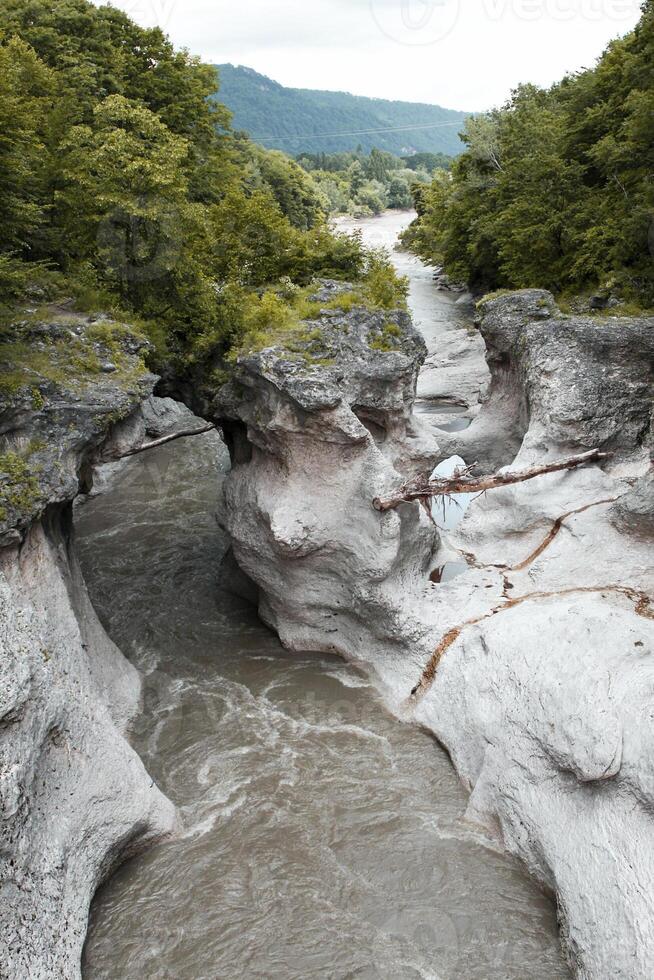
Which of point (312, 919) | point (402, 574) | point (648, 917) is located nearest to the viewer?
point (648, 917)

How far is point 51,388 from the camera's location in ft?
46.5

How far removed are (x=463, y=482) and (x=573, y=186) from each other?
59.0 feet

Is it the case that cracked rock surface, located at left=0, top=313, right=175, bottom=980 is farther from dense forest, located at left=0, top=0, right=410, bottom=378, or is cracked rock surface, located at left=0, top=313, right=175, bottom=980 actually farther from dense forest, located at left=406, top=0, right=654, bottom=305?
dense forest, located at left=406, top=0, right=654, bottom=305

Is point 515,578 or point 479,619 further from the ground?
point 515,578

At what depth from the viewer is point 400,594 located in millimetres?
16688

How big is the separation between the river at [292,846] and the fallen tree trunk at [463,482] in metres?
4.20

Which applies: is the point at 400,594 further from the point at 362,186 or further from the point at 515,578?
the point at 362,186

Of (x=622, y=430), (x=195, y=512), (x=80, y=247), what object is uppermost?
(x=80, y=247)

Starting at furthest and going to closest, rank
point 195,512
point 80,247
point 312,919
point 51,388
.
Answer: point 195,512 < point 80,247 < point 51,388 < point 312,919

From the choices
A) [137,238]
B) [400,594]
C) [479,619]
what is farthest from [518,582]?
[137,238]

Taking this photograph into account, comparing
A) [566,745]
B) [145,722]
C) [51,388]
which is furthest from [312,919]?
[51,388]

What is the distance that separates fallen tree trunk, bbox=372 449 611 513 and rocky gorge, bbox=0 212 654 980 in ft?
1.27

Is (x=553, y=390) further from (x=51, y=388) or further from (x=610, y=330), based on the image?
(x=51, y=388)

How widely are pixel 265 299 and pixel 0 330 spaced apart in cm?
616
